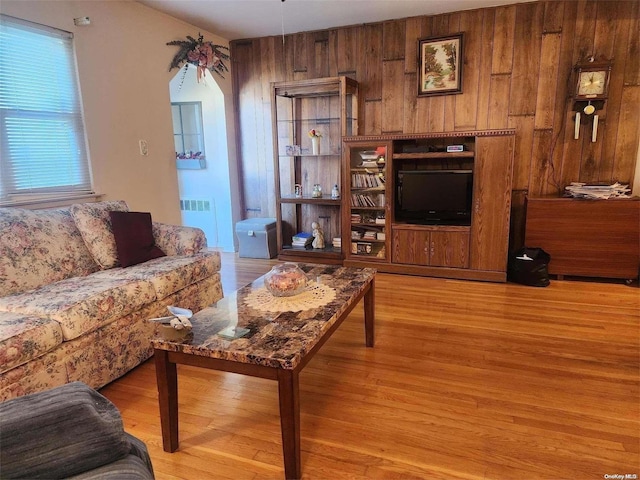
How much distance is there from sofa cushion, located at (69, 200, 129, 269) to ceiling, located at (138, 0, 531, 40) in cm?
208

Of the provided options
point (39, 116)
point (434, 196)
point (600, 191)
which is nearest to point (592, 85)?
point (600, 191)

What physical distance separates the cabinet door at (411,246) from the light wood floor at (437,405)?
1039 mm

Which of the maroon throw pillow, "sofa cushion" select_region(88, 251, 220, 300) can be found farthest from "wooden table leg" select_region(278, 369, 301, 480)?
the maroon throw pillow

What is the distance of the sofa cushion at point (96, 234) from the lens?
2826 millimetres

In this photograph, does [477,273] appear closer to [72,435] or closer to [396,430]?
[396,430]

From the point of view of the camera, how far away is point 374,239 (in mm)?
4398

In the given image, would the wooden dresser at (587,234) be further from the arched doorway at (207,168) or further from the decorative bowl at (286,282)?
the arched doorway at (207,168)

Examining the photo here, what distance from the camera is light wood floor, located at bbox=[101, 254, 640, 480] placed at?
168 cm

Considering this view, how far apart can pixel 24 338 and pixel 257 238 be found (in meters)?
3.25

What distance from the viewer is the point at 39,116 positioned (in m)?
2.97

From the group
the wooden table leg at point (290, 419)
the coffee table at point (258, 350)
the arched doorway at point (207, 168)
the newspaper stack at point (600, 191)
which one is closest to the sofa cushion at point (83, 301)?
the coffee table at point (258, 350)

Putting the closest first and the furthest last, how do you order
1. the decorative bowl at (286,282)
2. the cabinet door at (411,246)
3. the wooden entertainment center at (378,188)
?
the decorative bowl at (286,282) < the wooden entertainment center at (378,188) < the cabinet door at (411,246)

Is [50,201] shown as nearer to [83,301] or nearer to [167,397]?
[83,301]

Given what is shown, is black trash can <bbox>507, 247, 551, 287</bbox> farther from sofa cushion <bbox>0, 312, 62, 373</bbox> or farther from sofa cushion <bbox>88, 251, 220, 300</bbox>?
sofa cushion <bbox>0, 312, 62, 373</bbox>
